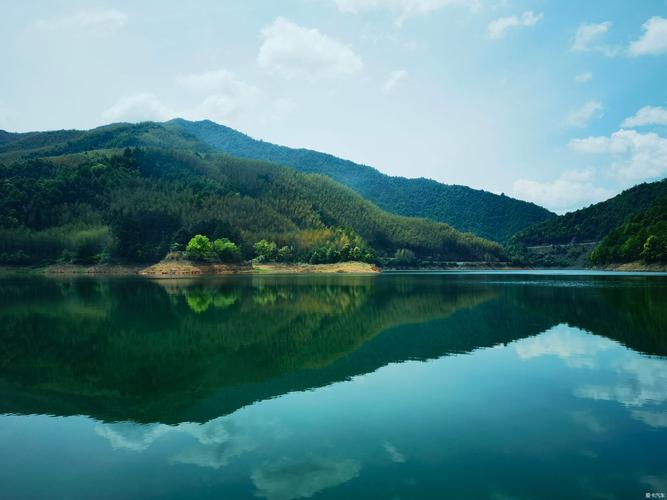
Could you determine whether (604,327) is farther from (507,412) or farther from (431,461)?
(431,461)

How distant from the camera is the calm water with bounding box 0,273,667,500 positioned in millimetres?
8492

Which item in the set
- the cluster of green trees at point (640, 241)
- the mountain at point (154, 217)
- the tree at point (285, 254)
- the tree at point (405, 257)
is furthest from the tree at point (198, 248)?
the cluster of green trees at point (640, 241)

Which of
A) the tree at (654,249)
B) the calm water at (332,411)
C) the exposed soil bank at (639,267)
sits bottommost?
the calm water at (332,411)

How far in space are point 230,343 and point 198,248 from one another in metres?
92.1

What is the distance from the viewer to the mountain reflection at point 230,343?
13641 mm

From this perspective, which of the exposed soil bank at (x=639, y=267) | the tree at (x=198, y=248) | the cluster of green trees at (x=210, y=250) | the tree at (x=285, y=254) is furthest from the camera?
the tree at (x=285, y=254)

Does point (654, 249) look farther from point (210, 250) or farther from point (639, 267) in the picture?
point (210, 250)

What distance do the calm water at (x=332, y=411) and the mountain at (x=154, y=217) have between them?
9994 cm

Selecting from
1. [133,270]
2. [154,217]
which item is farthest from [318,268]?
[133,270]

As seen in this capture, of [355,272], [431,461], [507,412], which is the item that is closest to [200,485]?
[431,461]

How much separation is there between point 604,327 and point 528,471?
21.1 metres

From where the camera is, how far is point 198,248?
110000 millimetres

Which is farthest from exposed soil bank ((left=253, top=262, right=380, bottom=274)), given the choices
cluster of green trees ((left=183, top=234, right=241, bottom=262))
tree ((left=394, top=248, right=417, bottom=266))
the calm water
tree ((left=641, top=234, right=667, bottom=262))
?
the calm water

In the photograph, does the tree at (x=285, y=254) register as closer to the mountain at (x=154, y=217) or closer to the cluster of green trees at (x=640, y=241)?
the mountain at (x=154, y=217)
